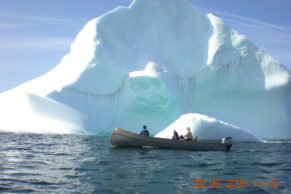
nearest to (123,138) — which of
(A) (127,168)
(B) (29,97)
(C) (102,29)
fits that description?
(A) (127,168)

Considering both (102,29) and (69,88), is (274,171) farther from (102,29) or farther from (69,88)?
(102,29)

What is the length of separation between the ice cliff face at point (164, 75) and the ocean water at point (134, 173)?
14148 mm

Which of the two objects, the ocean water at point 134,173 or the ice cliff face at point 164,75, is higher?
the ice cliff face at point 164,75

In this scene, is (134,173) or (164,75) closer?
(134,173)

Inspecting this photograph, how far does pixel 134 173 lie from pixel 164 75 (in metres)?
20.8

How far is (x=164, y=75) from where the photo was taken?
98.6 ft

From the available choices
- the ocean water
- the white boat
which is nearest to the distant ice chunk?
the white boat

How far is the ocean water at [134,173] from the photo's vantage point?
8.04 m

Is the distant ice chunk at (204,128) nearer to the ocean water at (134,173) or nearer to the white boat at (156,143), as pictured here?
the white boat at (156,143)
